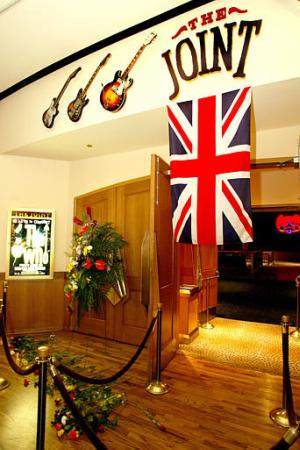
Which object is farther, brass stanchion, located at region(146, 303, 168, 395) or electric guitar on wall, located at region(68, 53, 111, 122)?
electric guitar on wall, located at region(68, 53, 111, 122)

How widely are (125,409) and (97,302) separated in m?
1.68

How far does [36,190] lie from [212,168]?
382cm

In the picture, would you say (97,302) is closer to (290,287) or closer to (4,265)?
(4,265)

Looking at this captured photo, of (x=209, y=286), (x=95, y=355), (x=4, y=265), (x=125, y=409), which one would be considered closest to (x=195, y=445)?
(x=125, y=409)

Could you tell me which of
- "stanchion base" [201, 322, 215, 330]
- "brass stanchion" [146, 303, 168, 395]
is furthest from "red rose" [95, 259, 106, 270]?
"stanchion base" [201, 322, 215, 330]

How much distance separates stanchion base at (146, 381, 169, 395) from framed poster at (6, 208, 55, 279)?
114 inches

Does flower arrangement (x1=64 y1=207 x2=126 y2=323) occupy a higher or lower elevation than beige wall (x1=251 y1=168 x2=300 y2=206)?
lower

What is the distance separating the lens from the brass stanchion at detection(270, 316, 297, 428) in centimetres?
247

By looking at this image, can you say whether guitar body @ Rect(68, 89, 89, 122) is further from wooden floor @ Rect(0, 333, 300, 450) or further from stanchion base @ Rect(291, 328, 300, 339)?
stanchion base @ Rect(291, 328, 300, 339)

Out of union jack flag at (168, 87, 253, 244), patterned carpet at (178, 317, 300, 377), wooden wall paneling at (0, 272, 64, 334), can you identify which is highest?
union jack flag at (168, 87, 253, 244)

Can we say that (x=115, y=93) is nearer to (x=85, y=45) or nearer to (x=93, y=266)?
(x=85, y=45)

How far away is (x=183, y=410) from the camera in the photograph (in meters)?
2.72

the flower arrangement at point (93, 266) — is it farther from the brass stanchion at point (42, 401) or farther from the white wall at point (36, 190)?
the brass stanchion at point (42, 401)

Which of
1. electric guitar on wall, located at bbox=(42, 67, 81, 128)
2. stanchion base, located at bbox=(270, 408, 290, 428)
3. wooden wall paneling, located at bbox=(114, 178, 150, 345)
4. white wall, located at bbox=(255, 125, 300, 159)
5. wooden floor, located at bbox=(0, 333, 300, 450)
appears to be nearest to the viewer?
wooden floor, located at bbox=(0, 333, 300, 450)
